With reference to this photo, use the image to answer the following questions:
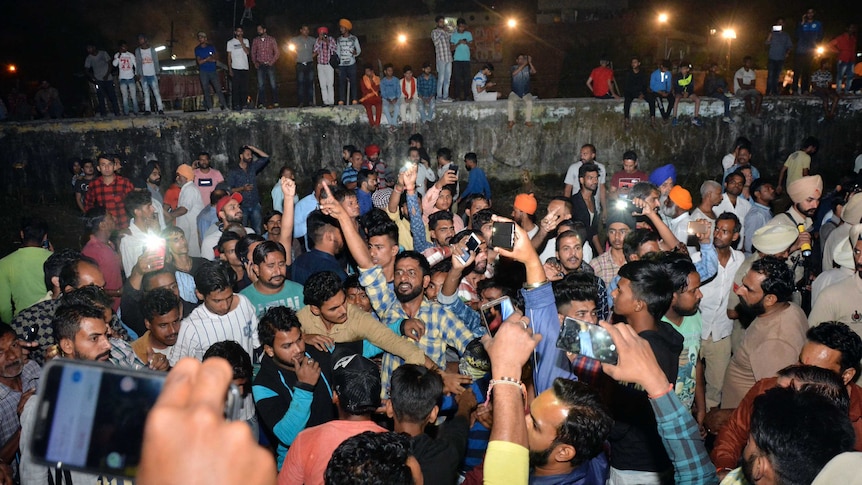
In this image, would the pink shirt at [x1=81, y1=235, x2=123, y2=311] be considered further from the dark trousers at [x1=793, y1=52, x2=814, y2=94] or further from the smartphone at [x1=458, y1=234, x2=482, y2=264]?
the dark trousers at [x1=793, y1=52, x2=814, y2=94]

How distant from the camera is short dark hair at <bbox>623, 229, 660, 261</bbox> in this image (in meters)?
5.15

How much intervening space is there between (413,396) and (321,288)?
1.40 m

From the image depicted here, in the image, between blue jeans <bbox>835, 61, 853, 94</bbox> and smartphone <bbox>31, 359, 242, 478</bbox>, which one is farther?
blue jeans <bbox>835, 61, 853, 94</bbox>

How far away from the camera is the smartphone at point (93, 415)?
1.26 metres

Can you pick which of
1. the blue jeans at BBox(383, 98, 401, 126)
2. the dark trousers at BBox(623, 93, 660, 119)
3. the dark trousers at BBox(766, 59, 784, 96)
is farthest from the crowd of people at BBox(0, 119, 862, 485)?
the dark trousers at BBox(766, 59, 784, 96)

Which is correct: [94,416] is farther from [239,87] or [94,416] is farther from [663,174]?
[239,87]

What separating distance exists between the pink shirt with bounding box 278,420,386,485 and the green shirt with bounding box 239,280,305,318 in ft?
6.79

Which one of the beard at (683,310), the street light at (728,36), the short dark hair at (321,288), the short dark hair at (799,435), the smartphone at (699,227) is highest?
the street light at (728,36)

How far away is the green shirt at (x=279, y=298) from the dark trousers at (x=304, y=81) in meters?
9.81

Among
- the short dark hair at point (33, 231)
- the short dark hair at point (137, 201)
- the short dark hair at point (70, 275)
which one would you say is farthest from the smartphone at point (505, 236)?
the short dark hair at point (137, 201)

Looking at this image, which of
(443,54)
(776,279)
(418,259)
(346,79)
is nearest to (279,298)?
(418,259)

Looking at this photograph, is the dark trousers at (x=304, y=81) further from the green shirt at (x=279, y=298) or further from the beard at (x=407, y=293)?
the beard at (x=407, y=293)

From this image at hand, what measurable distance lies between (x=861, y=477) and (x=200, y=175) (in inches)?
366

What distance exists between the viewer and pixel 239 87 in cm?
1346
